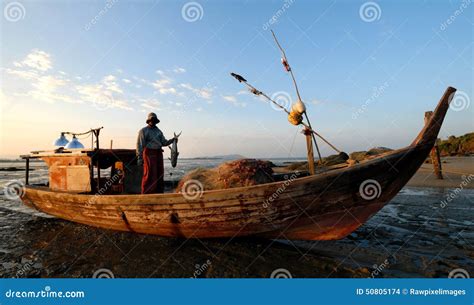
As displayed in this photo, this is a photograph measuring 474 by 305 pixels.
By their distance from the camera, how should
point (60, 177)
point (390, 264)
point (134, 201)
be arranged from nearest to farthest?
1. point (390, 264)
2. point (134, 201)
3. point (60, 177)

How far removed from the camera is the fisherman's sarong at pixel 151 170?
7.36m

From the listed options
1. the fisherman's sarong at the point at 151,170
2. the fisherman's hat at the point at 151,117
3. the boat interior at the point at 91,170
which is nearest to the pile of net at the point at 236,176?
the fisherman's sarong at the point at 151,170

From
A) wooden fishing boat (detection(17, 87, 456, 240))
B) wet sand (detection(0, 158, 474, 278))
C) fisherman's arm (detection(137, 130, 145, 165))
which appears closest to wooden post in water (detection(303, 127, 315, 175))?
wooden fishing boat (detection(17, 87, 456, 240))

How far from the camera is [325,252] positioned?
5.56 m

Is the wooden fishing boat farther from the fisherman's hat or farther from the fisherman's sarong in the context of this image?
the fisherman's hat

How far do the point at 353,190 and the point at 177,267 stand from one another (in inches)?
143

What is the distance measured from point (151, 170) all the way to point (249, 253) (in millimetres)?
3563

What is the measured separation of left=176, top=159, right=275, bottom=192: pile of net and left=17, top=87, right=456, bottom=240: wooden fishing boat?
3.11ft

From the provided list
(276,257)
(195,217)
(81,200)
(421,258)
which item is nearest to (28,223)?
(81,200)

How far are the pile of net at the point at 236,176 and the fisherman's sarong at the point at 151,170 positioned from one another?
109 cm

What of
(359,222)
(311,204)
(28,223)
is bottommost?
(28,223)

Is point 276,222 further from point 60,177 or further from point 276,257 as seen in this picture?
point 60,177

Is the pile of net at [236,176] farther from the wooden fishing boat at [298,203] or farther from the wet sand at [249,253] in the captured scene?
the wet sand at [249,253]

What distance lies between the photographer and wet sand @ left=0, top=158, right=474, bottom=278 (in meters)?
4.85
